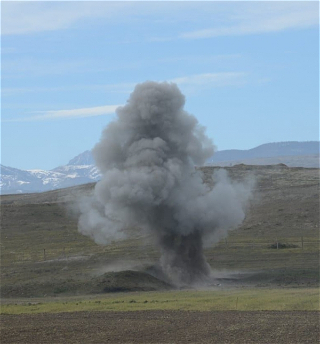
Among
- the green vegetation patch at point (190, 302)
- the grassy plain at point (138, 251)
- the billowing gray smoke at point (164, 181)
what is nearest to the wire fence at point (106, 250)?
the grassy plain at point (138, 251)

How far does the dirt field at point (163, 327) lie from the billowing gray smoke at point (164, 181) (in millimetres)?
17848

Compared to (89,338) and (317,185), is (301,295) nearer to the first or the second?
(89,338)

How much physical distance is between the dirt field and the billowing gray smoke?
58.6 feet

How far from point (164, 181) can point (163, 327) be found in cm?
2436

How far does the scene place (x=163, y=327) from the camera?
38625mm

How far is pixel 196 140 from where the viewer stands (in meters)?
64.8

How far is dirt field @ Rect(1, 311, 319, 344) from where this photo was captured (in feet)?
114

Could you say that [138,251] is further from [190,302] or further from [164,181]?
[190,302]

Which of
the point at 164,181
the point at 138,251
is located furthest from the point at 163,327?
the point at 138,251

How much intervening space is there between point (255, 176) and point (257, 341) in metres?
111

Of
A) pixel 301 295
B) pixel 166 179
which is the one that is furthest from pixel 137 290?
pixel 301 295

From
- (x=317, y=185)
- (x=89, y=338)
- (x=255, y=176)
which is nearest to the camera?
(x=89, y=338)

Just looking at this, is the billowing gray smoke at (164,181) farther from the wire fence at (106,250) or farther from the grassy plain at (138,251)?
the wire fence at (106,250)

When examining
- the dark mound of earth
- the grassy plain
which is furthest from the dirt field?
the grassy plain
